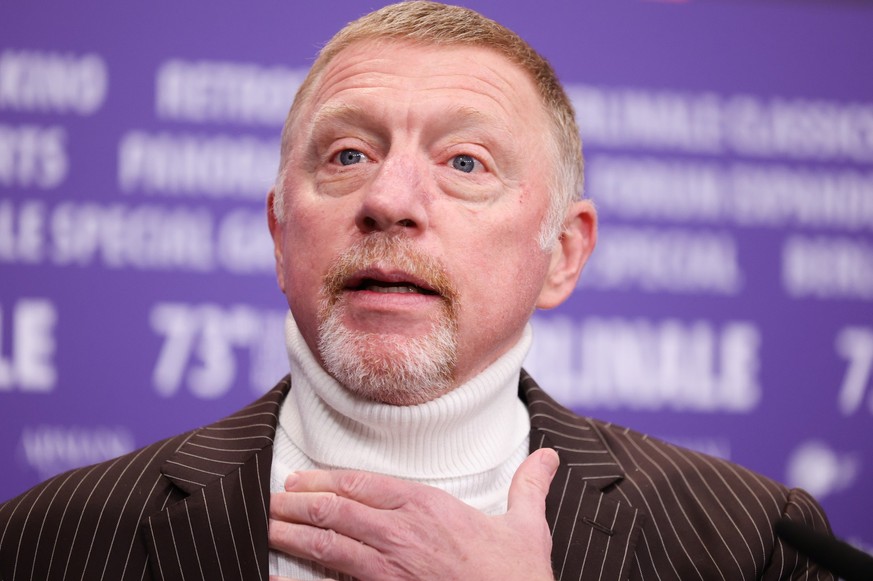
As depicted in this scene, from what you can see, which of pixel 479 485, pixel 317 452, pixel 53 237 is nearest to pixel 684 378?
pixel 479 485

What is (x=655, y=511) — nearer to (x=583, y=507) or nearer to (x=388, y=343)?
(x=583, y=507)

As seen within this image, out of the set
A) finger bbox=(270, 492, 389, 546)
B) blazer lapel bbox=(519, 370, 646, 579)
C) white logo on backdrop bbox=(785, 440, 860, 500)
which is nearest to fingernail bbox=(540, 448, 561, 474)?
blazer lapel bbox=(519, 370, 646, 579)

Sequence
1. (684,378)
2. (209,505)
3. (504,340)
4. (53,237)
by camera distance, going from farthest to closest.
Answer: (684,378) → (53,237) → (504,340) → (209,505)

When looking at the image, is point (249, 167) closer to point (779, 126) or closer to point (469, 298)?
point (469, 298)

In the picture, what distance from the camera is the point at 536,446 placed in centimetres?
203

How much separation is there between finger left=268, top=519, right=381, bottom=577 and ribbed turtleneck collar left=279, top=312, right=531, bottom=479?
0.18m

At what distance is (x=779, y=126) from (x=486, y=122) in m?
1.80

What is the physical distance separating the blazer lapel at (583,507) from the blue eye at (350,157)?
68 cm

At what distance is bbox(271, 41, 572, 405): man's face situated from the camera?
173cm

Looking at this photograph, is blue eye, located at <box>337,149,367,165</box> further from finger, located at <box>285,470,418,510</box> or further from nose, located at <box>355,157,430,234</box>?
finger, located at <box>285,470,418,510</box>

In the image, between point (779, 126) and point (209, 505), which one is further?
point (779, 126)

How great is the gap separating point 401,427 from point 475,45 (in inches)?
31.7

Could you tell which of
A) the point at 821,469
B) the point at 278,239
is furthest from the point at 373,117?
the point at 821,469

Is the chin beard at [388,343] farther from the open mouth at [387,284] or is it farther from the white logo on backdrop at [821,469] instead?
the white logo on backdrop at [821,469]
